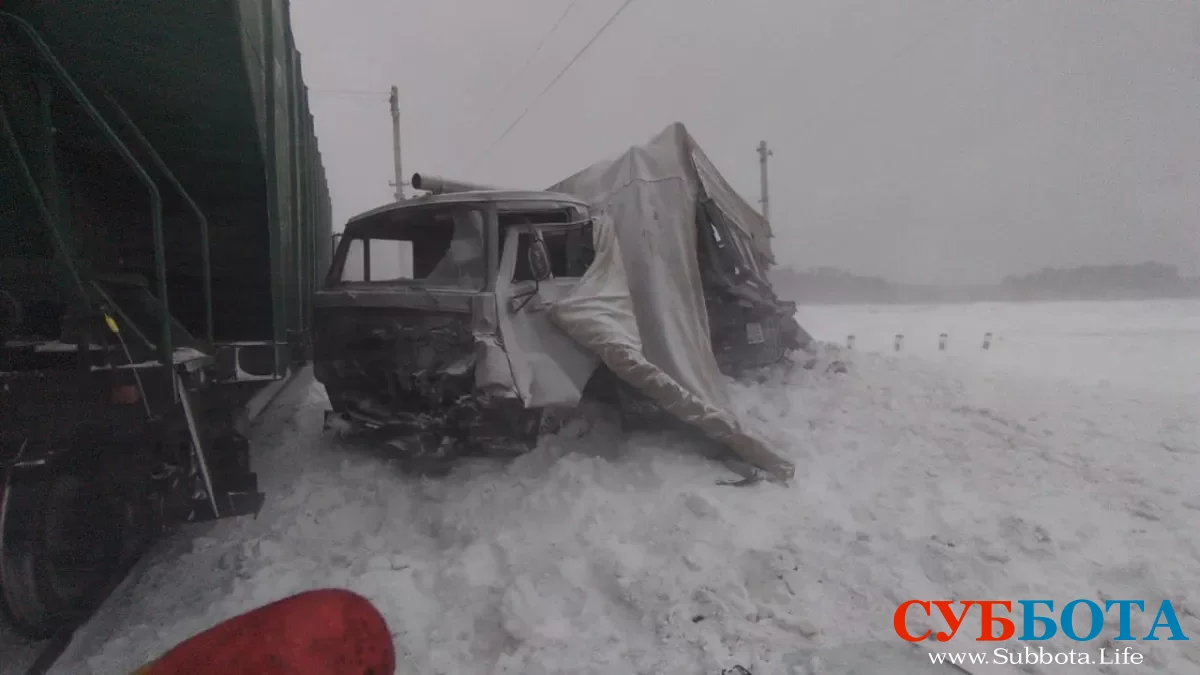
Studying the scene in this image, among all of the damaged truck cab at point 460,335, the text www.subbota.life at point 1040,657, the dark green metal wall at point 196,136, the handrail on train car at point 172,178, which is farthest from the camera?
the damaged truck cab at point 460,335

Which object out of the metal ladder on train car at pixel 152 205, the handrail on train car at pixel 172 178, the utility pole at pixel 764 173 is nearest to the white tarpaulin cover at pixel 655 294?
the handrail on train car at pixel 172 178

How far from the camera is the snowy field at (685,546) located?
293 centimetres

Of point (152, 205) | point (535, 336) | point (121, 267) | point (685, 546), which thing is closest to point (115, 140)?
point (152, 205)

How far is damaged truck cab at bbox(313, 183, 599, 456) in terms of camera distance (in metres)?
4.14

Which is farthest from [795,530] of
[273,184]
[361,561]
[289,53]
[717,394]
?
[289,53]

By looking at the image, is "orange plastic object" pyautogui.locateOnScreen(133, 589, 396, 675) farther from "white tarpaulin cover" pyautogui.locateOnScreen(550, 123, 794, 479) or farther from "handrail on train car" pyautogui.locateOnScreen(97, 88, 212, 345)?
"white tarpaulin cover" pyautogui.locateOnScreen(550, 123, 794, 479)

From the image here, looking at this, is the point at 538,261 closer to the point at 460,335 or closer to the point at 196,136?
the point at 460,335

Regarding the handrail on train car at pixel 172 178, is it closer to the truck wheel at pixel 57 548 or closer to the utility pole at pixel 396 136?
the truck wheel at pixel 57 548

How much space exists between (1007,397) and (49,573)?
8346mm

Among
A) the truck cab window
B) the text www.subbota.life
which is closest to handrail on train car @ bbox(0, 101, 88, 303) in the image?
the truck cab window

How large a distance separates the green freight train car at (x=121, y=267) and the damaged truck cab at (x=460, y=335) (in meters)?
0.77

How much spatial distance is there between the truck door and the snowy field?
670mm

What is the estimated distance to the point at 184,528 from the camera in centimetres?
386

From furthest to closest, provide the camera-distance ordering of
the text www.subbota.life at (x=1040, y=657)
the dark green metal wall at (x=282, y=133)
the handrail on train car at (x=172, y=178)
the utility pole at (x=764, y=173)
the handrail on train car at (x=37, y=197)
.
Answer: the utility pole at (x=764, y=173)
the dark green metal wall at (x=282, y=133)
the handrail on train car at (x=172, y=178)
the text www.subbota.life at (x=1040, y=657)
the handrail on train car at (x=37, y=197)
